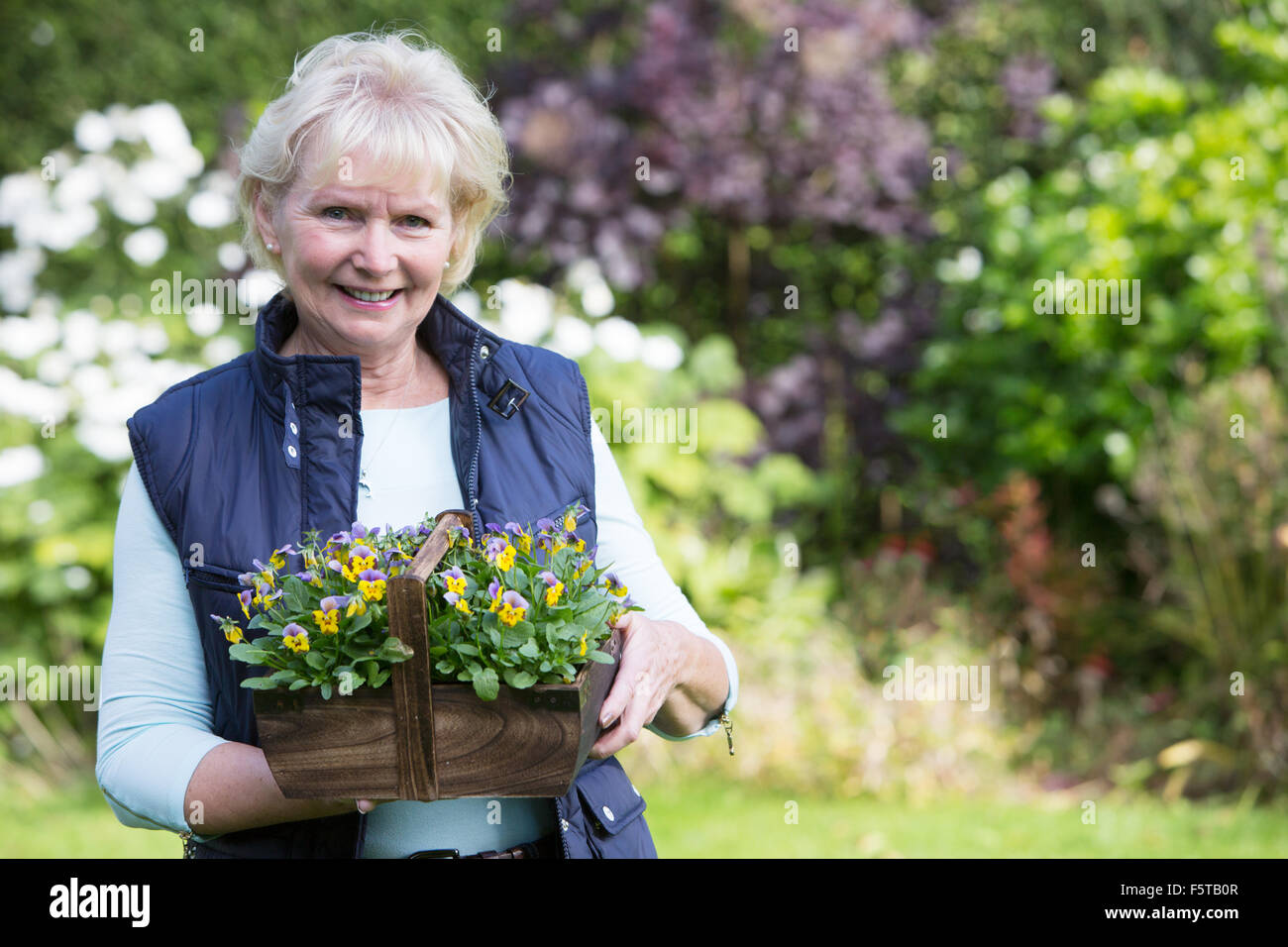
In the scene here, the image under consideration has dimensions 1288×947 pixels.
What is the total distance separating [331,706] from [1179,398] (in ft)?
15.0

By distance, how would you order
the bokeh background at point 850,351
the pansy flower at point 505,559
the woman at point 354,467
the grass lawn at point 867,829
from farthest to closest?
1. the bokeh background at point 850,351
2. the grass lawn at point 867,829
3. the woman at point 354,467
4. the pansy flower at point 505,559

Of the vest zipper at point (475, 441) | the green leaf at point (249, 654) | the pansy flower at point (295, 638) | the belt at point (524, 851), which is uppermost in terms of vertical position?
the vest zipper at point (475, 441)

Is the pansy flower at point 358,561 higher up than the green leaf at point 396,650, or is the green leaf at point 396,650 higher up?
the pansy flower at point 358,561

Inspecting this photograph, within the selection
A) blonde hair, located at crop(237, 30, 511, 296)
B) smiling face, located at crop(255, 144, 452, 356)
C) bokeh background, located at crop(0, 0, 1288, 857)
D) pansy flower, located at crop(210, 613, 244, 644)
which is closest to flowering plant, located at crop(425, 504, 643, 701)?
pansy flower, located at crop(210, 613, 244, 644)

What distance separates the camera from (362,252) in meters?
1.71

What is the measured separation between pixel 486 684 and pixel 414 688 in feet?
0.26

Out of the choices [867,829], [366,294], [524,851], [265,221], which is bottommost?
[867,829]

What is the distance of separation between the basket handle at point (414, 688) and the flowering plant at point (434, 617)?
17 millimetres

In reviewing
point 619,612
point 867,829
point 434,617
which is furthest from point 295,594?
point 867,829

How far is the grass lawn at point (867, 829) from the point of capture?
3.98m

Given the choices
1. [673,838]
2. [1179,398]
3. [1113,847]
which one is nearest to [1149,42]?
[1179,398]

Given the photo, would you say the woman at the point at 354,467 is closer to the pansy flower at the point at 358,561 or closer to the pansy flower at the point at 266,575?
the pansy flower at the point at 266,575

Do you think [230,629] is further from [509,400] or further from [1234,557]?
[1234,557]

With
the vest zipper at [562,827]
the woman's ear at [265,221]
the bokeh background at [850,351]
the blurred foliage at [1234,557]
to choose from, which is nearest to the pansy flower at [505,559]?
the vest zipper at [562,827]
